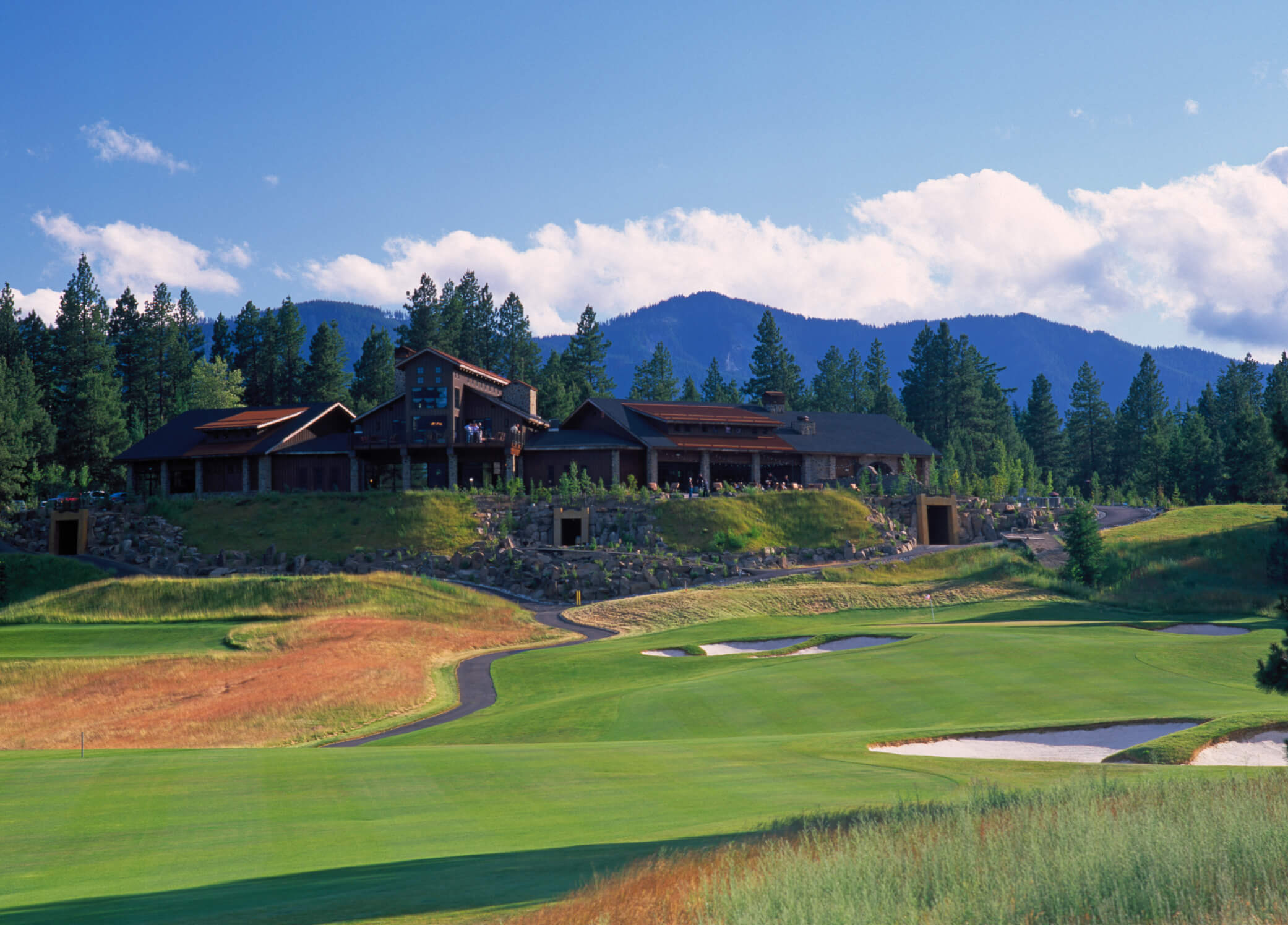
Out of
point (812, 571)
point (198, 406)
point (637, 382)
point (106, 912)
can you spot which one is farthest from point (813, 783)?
point (637, 382)

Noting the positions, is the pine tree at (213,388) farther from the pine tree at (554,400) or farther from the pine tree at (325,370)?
the pine tree at (554,400)

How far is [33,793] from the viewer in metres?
14.5

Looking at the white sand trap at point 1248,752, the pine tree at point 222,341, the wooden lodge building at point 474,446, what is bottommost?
the white sand trap at point 1248,752

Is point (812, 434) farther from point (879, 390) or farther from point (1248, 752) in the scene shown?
point (1248, 752)

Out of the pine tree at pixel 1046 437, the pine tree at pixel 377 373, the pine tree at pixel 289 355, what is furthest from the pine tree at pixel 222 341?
the pine tree at pixel 1046 437

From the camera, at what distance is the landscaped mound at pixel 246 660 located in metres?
28.1

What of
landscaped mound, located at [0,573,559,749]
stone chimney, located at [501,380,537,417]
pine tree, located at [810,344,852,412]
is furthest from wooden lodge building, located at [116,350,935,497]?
pine tree, located at [810,344,852,412]

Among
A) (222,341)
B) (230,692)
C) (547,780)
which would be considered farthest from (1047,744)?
(222,341)

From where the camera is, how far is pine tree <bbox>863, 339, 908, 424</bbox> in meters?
103

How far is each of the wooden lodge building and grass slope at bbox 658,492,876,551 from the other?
583 centimetres

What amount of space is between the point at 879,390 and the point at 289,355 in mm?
62918

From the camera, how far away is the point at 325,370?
317 ft

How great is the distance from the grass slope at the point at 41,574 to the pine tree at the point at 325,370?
36.2m

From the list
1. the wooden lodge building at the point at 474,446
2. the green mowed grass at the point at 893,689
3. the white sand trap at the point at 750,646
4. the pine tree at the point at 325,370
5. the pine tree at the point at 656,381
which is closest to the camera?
the green mowed grass at the point at 893,689
